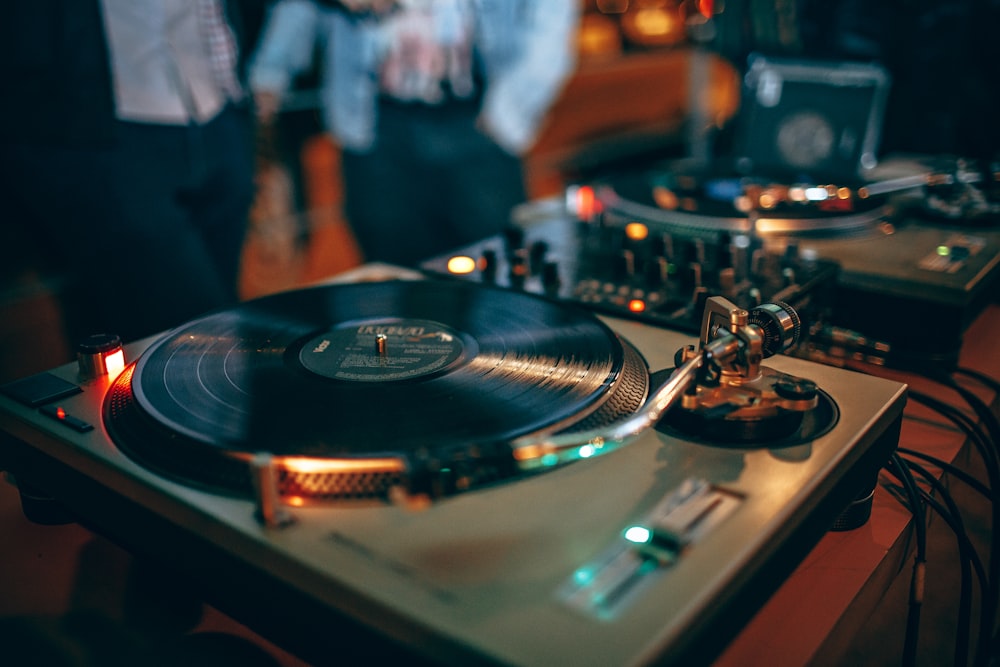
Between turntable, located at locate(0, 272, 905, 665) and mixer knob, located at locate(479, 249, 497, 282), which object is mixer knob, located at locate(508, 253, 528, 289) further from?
turntable, located at locate(0, 272, 905, 665)

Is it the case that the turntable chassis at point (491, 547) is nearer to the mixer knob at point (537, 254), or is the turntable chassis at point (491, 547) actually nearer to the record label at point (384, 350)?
the record label at point (384, 350)

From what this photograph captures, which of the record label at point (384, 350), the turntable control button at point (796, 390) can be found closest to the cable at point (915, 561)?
the turntable control button at point (796, 390)

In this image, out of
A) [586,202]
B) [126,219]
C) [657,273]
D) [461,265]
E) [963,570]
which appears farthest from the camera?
[126,219]

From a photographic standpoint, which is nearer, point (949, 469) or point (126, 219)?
point (949, 469)

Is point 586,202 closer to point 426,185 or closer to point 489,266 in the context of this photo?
point 489,266

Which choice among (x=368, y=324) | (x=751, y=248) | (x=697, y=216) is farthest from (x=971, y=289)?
(x=368, y=324)

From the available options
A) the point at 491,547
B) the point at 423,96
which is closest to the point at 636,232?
the point at 491,547

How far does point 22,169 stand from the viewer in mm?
1571

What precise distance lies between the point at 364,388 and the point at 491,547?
205 millimetres

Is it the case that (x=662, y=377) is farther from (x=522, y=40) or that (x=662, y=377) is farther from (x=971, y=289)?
(x=522, y=40)

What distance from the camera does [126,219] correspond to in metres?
1.67

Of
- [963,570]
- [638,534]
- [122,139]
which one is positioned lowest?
[963,570]

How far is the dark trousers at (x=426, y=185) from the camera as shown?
2721mm

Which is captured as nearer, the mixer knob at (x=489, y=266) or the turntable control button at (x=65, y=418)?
the turntable control button at (x=65, y=418)
